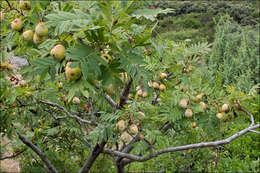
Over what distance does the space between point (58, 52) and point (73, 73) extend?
0.10 metres

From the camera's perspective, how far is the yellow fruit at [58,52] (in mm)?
929

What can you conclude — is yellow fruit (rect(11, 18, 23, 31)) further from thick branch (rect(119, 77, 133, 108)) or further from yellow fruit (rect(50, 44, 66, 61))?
thick branch (rect(119, 77, 133, 108))

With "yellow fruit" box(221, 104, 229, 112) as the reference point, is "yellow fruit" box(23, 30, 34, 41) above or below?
above

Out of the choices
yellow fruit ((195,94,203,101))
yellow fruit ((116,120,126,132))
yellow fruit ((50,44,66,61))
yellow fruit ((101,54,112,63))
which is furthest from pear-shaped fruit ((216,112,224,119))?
yellow fruit ((50,44,66,61))

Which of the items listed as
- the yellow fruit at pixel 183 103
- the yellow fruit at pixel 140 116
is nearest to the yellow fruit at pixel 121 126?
the yellow fruit at pixel 140 116

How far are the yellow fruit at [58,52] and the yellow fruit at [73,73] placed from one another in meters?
0.08

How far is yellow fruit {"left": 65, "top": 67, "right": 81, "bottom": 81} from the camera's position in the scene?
905 mm

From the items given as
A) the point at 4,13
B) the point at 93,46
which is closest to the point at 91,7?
the point at 93,46

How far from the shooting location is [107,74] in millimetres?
987

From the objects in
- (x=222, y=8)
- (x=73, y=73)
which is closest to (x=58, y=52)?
(x=73, y=73)

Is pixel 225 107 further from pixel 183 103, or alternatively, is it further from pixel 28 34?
pixel 28 34

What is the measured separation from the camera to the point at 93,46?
97 cm

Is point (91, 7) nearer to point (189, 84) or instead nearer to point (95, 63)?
point (95, 63)

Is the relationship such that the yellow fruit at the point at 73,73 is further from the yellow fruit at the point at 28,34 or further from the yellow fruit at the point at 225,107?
the yellow fruit at the point at 225,107
